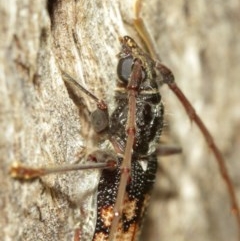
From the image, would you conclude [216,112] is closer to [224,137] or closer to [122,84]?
[224,137]

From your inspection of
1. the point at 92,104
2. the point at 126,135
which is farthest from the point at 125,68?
the point at 126,135

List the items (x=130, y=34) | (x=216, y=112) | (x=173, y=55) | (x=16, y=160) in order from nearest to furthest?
1. (x=16, y=160)
2. (x=130, y=34)
3. (x=173, y=55)
4. (x=216, y=112)

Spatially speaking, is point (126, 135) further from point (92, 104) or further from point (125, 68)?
point (125, 68)

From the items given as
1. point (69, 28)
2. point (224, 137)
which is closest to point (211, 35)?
point (224, 137)

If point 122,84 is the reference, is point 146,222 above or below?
below

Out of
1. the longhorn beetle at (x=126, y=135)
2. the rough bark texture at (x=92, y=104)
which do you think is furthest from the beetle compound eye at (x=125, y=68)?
Result: the rough bark texture at (x=92, y=104)

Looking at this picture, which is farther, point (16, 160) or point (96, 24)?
point (96, 24)
